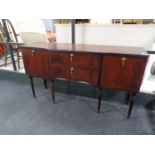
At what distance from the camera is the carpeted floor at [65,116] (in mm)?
1533

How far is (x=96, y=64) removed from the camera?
4.64 ft

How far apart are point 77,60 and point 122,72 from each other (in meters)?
0.47

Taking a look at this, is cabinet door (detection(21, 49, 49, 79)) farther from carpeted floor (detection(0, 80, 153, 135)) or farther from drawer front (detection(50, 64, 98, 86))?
carpeted floor (detection(0, 80, 153, 135))

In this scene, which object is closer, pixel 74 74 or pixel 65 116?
pixel 74 74

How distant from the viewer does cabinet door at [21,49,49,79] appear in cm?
162

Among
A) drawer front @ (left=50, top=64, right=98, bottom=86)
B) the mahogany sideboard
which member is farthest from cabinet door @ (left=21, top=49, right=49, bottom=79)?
drawer front @ (left=50, top=64, right=98, bottom=86)

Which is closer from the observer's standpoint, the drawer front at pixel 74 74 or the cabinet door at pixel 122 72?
the cabinet door at pixel 122 72

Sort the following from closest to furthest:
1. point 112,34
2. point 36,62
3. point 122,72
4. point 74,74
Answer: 1. point 122,72
2. point 74,74
3. point 36,62
4. point 112,34

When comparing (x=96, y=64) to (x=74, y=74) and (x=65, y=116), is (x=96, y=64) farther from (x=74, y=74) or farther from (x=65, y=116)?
(x=65, y=116)

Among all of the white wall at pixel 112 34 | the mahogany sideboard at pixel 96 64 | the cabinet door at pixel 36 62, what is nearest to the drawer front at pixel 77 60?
the mahogany sideboard at pixel 96 64

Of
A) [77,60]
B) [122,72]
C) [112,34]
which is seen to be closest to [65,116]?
[77,60]

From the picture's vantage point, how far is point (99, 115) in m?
1.75

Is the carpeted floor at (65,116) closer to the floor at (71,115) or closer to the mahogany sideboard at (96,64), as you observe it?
the floor at (71,115)

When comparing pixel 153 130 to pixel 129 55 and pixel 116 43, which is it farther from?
pixel 116 43
